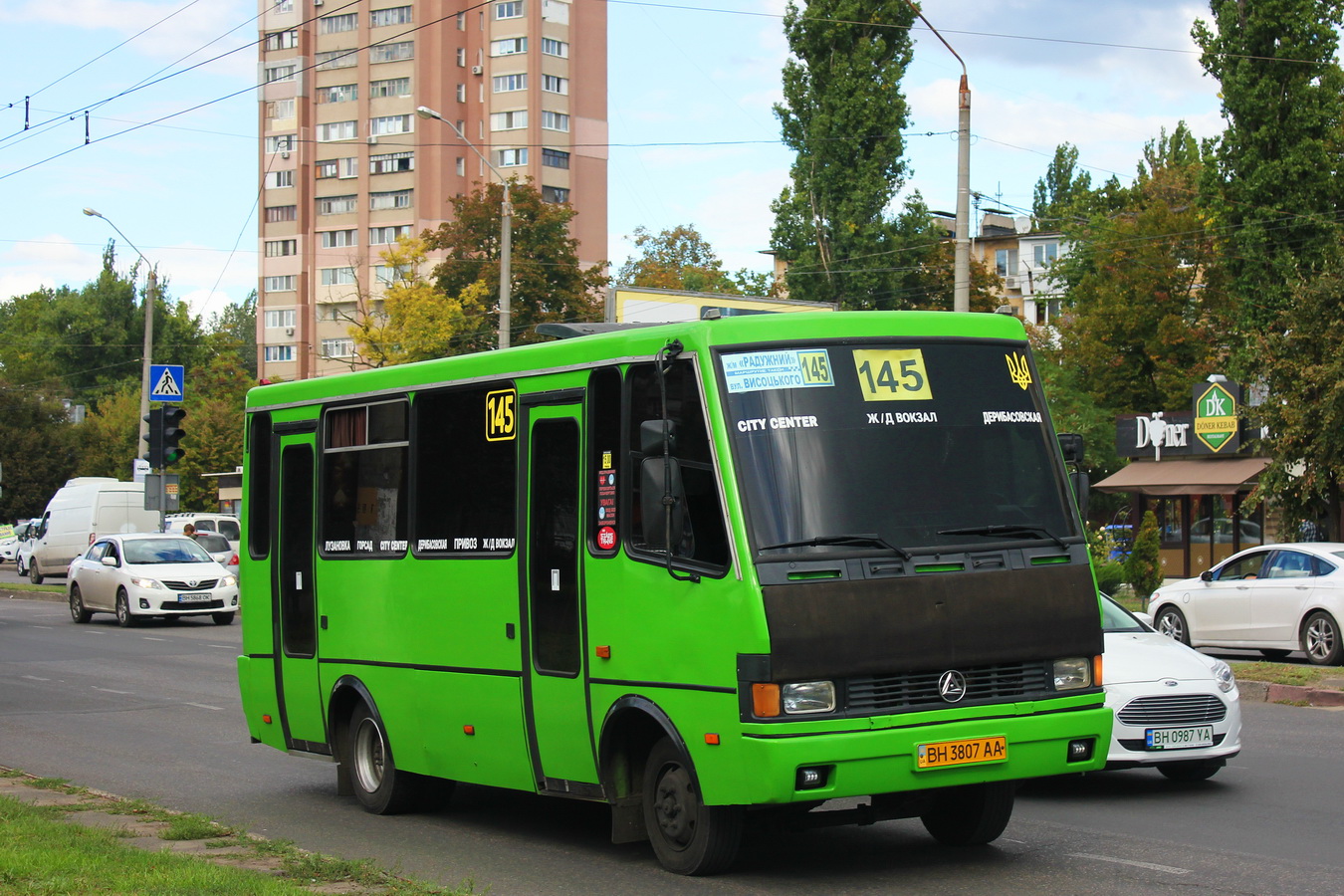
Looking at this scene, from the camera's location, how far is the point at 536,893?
7.73 metres

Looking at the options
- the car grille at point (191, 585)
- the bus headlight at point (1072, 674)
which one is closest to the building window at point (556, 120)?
the car grille at point (191, 585)

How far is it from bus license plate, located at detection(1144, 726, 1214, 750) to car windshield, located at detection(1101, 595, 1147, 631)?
120cm

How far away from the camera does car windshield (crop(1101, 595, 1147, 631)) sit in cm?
1201

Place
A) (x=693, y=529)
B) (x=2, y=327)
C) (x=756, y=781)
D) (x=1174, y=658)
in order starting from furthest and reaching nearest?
1. (x=2, y=327)
2. (x=1174, y=658)
3. (x=693, y=529)
4. (x=756, y=781)

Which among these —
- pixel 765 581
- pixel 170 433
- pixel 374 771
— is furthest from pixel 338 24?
pixel 765 581

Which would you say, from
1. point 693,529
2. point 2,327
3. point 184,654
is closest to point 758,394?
point 693,529

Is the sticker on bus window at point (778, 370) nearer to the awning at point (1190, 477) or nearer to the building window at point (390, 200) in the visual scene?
the awning at point (1190, 477)

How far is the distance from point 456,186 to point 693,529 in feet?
332

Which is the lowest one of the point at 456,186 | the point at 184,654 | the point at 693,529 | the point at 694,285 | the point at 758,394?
the point at 184,654

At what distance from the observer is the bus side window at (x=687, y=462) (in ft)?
24.8

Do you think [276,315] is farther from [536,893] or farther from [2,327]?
[536,893]

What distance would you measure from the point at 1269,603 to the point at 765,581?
15391mm

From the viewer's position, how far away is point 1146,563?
101 ft

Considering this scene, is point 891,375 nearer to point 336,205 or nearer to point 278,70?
point 336,205
